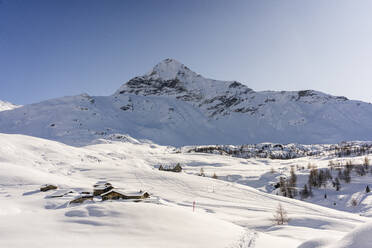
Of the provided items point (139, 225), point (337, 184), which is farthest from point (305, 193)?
point (139, 225)

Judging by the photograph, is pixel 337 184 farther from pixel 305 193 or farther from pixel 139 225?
pixel 139 225

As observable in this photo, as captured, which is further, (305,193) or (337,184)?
(337,184)

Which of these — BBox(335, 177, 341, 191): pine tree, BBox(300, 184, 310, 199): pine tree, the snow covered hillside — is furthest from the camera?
BBox(335, 177, 341, 191): pine tree

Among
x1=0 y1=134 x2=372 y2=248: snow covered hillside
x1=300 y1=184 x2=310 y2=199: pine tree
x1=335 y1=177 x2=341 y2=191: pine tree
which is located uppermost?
x1=0 y1=134 x2=372 y2=248: snow covered hillside

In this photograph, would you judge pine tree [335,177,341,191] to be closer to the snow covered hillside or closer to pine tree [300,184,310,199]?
pine tree [300,184,310,199]

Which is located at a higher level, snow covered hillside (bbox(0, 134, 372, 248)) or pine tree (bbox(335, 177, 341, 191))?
snow covered hillside (bbox(0, 134, 372, 248))

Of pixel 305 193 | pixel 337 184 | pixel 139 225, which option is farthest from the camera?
pixel 337 184

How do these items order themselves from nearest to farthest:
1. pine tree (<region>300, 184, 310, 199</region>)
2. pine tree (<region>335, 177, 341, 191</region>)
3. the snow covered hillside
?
1. the snow covered hillside
2. pine tree (<region>300, 184, 310, 199</region>)
3. pine tree (<region>335, 177, 341, 191</region>)

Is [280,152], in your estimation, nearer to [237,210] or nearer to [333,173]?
[333,173]

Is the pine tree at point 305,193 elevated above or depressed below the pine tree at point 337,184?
below

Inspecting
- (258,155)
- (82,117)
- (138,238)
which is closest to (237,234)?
(138,238)

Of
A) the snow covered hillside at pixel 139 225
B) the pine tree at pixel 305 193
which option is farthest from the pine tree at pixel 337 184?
the snow covered hillside at pixel 139 225

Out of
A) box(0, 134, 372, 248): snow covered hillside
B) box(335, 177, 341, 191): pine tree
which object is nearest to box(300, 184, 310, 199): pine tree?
box(335, 177, 341, 191): pine tree

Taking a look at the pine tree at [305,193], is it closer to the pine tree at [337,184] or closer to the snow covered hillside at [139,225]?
the pine tree at [337,184]
